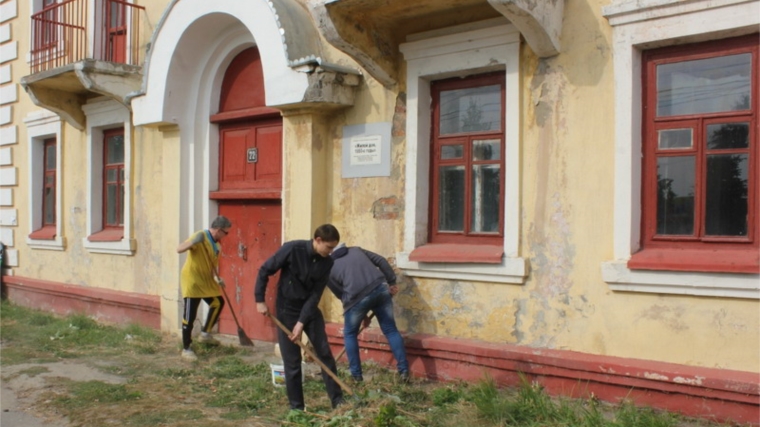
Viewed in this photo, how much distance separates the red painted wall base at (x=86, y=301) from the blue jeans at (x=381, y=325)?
4.23 metres

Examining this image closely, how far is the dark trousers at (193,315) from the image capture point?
8.46 metres

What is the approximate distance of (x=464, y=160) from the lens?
712 cm

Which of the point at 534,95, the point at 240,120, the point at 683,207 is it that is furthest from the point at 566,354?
the point at 240,120

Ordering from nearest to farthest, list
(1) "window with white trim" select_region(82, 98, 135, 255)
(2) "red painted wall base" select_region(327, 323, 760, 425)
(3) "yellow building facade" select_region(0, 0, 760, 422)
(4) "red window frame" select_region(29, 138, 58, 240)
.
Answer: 1. (2) "red painted wall base" select_region(327, 323, 760, 425)
2. (3) "yellow building facade" select_region(0, 0, 760, 422)
3. (1) "window with white trim" select_region(82, 98, 135, 255)
4. (4) "red window frame" select_region(29, 138, 58, 240)

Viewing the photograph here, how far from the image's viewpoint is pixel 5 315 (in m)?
12.3

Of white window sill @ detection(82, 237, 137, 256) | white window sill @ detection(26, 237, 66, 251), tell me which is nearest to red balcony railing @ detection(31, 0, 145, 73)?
white window sill @ detection(82, 237, 137, 256)

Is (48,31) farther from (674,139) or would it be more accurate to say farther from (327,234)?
(674,139)

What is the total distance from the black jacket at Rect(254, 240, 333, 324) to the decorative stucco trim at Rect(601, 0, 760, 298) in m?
2.34

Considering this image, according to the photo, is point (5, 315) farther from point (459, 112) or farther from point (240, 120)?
point (459, 112)

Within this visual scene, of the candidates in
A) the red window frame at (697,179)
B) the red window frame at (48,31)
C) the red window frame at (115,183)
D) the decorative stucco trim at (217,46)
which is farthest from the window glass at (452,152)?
the red window frame at (48,31)

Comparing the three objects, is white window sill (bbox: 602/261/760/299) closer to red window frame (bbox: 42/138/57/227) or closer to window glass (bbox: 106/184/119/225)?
window glass (bbox: 106/184/119/225)

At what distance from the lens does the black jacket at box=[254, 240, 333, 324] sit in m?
5.82

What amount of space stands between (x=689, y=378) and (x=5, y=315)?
11.1 m

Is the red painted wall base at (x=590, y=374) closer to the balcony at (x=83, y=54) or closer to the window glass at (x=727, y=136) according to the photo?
the window glass at (x=727, y=136)
